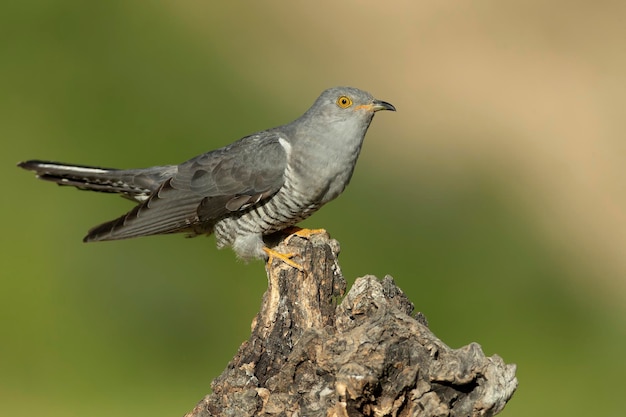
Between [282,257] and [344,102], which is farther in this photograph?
[344,102]

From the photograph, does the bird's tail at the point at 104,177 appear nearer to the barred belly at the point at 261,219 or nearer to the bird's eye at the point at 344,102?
the barred belly at the point at 261,219

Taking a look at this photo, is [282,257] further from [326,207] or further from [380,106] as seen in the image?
[326,207]

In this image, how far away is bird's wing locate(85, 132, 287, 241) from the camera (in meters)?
6.20

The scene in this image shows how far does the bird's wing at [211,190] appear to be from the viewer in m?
6.20

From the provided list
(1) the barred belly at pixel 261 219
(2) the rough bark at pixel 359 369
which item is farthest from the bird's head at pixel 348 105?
(2) the rough bark at pixel 359 369

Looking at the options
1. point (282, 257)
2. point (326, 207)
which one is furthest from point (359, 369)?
point (326, 207)

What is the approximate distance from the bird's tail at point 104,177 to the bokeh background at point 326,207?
2.81 meters

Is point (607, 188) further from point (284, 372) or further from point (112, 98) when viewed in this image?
point (284, 372)

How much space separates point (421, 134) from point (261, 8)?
14.8ft

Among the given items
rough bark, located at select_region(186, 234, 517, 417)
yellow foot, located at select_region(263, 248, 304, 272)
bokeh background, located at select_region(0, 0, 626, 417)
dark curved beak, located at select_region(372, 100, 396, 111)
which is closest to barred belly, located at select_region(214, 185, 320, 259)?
yellow foot, located at select_region(263, 248, 304, 272)

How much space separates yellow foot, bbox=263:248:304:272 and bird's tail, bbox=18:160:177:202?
1.16m

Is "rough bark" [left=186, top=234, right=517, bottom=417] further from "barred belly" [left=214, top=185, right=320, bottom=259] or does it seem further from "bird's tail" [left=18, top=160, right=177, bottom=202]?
"bird's tail" [left=18, top=160, right=177, bottom=202]

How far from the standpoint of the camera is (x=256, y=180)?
6.20m

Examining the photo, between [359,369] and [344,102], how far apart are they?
2.50 m
